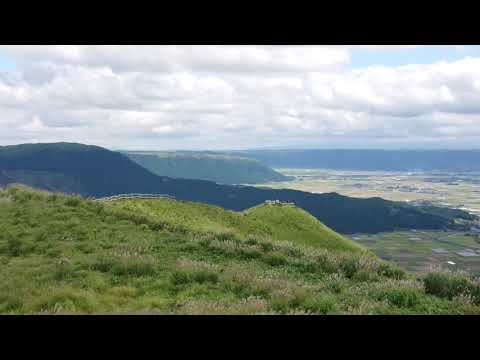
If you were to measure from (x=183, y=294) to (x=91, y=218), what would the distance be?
13.7 metres

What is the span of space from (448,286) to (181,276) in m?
7.25

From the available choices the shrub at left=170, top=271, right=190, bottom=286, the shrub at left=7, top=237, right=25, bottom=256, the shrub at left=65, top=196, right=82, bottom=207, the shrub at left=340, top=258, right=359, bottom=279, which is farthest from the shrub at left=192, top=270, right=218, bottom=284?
the shrub at left=65, top=196, right=82, bottom=207

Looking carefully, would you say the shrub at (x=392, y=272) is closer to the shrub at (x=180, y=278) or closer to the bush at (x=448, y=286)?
the bush at (x=448, y=286)

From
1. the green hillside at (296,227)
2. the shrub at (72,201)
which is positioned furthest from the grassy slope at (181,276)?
the green hillside at (296,227)

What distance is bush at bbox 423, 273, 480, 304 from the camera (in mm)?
12562

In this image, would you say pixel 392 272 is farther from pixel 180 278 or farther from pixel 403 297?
pixel 180 278

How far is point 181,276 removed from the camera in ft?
44.8

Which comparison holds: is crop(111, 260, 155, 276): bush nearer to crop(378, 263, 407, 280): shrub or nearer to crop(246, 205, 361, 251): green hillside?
crop(378, 263, 407, 280): shrub

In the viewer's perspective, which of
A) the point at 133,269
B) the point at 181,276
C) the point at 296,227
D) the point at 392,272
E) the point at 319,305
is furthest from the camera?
the point at 296,227

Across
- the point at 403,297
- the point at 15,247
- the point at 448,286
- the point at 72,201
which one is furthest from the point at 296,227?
the point at 403,297

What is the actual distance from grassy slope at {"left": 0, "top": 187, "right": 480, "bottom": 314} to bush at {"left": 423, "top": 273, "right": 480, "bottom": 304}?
27 millimetres
